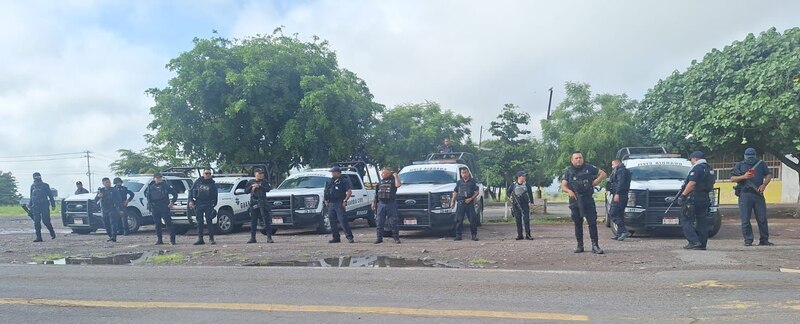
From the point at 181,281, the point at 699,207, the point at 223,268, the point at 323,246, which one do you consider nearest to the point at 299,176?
the point at 323,246

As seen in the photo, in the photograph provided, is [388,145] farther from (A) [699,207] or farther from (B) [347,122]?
(A) [699,207]

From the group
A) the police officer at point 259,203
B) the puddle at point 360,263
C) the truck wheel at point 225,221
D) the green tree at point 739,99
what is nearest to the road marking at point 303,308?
the puddle at point 360,263

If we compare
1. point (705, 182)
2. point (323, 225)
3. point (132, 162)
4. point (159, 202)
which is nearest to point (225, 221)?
point (323, 225)

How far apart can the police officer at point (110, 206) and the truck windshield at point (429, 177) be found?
697 centimetres

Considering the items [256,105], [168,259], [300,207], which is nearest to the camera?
[168,259]

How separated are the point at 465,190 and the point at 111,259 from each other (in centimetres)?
700

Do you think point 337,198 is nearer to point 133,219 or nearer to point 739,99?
point 133,219

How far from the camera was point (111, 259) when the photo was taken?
1165 centimetres

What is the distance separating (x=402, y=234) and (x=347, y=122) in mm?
8633

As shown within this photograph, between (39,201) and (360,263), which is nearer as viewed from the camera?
(360,263)

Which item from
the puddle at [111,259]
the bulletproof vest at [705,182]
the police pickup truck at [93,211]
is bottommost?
the puddle at [111,259]

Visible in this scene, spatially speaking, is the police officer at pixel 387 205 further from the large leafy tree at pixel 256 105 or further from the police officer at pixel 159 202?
the large leafy tree at pixel 256 105

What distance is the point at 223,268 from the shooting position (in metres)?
9.75

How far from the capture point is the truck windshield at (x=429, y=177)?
15.8 m
